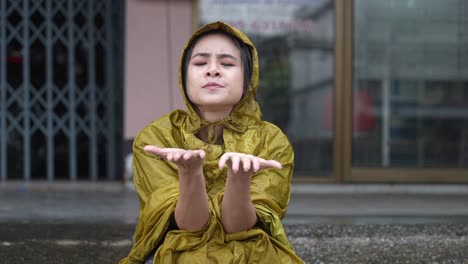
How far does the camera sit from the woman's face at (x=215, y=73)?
2328 mm

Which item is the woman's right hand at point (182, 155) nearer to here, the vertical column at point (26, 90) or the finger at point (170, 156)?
the finger at point (170, 156)

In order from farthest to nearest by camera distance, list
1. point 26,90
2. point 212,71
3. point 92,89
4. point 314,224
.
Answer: point 92,89, point 26,90, point 314,224, point 212,71

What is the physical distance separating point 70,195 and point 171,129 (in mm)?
4386

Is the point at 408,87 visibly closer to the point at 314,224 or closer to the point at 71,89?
the point at 314,224

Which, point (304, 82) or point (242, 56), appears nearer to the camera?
point (242, 56)

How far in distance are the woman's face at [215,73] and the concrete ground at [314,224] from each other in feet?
5.01

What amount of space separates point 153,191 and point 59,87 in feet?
18.2

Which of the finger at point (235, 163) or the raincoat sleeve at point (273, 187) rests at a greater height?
the finger at point (235, 163)

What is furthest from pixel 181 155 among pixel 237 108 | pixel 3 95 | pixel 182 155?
pixel 3 95

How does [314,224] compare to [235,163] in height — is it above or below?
below

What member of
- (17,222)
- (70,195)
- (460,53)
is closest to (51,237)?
(17,222)

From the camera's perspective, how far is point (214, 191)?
233cm

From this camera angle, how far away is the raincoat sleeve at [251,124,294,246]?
224 centimetres

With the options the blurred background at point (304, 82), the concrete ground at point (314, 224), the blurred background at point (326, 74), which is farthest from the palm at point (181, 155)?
the blurred background at point (326, 74)
